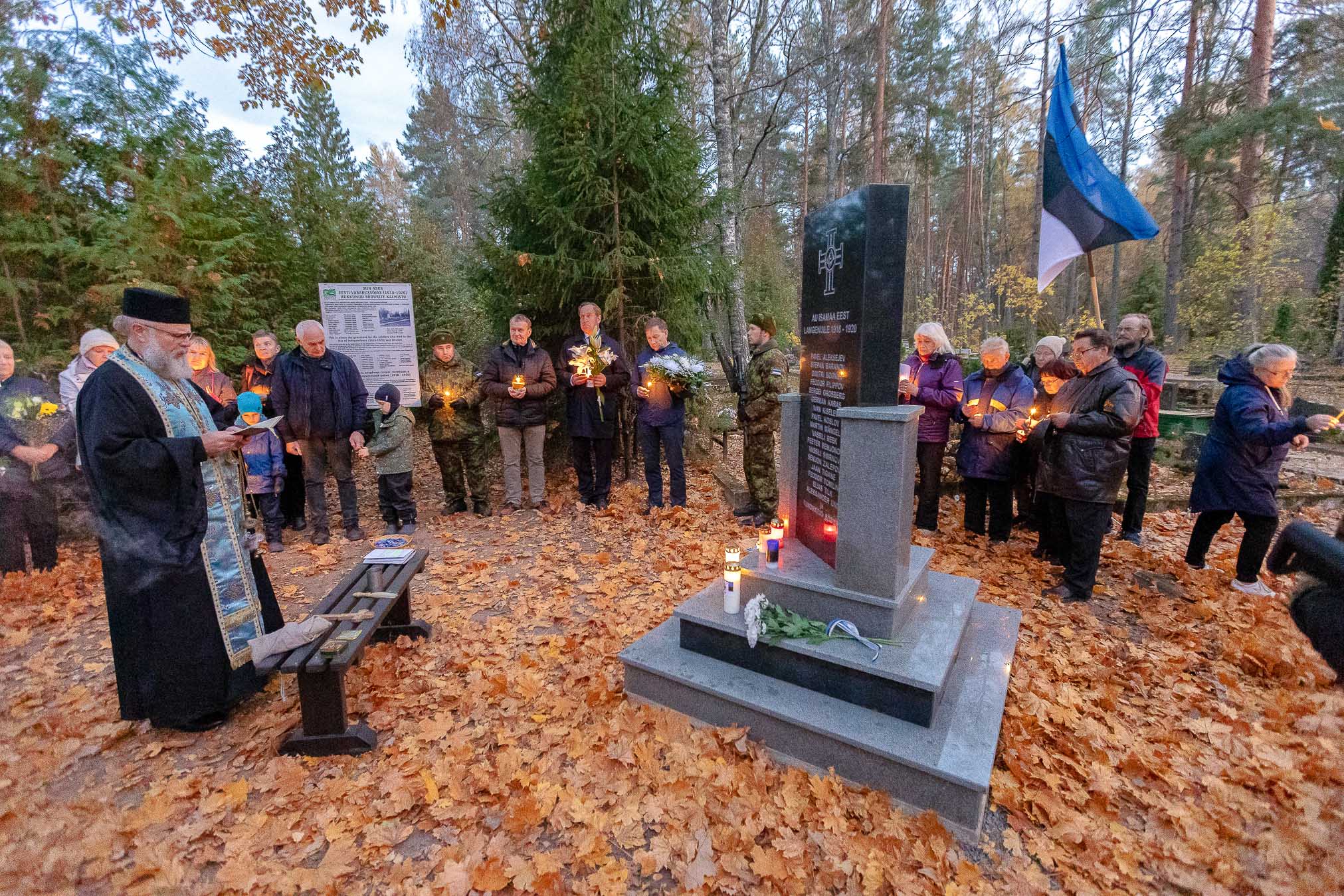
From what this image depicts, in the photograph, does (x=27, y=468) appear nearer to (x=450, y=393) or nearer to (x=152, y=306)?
(x=450, y=393)

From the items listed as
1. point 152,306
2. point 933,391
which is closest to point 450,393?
point 152,306

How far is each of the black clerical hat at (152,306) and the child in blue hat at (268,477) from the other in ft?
10.4

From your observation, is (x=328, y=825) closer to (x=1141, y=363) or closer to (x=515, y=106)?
(x=1141, y=363)

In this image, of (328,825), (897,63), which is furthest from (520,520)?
(897,63)

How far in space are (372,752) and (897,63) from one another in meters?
23.9

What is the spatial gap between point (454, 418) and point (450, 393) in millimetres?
321

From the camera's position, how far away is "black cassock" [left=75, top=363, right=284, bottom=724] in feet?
10.0

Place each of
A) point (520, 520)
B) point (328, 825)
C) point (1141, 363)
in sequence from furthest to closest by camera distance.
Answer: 1. point (520, 520)
2. point (1141, 363)
3. point (328, 825)

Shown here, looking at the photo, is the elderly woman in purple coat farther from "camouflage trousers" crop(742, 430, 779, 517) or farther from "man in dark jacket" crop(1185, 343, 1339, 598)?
"man in dark jacket" crop(1185, 343, 1339, 598)

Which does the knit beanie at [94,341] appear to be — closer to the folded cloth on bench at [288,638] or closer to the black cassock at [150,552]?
the black cassock at [150,552]

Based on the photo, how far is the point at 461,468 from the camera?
7445 mm

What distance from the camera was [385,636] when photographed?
428cm

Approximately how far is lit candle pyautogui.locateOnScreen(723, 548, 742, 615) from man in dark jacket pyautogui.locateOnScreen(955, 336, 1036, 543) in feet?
11.8

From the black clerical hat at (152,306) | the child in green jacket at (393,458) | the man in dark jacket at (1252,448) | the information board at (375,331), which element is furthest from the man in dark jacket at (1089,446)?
the information board at (375,331)
